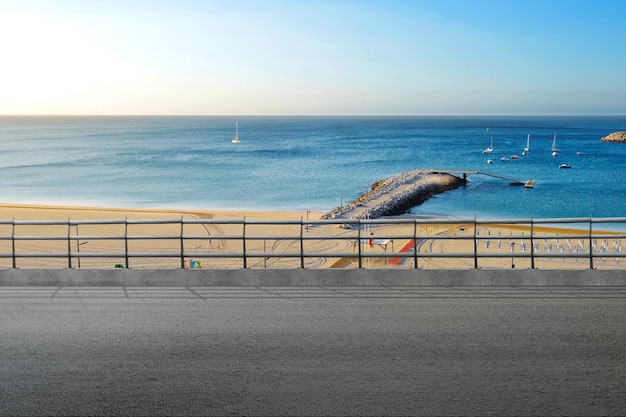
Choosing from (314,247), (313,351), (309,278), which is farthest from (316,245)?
(313,351)

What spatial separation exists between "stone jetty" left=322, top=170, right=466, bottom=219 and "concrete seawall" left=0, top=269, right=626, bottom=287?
37.4m

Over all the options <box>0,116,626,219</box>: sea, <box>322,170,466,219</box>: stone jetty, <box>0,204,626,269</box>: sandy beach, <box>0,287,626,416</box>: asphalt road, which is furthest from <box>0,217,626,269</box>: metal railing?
<box>0,116,626,219</box>: sea

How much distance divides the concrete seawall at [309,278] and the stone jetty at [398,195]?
123ft

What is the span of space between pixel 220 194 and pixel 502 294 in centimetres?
6413

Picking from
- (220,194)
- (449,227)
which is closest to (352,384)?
(449,227)

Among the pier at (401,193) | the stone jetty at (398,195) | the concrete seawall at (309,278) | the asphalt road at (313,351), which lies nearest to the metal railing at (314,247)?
the stone jetty at (398,195)

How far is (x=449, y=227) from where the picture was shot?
140 feet

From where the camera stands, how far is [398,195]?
62312 mm

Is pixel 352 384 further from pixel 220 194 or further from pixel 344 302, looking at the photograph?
pixel 220 194

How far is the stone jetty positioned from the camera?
176 ft

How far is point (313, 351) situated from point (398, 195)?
179 ft

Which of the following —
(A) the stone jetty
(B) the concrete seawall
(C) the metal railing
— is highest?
(B) the concrete seawall

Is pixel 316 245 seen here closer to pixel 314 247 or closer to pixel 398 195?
pixel 314 247

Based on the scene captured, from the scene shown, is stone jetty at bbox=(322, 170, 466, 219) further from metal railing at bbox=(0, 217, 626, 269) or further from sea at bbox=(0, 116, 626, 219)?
metal railing at bbox=(0, 217, 626, 269)
